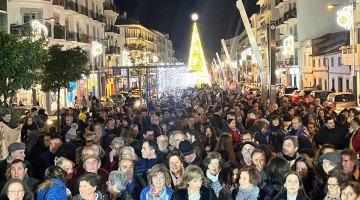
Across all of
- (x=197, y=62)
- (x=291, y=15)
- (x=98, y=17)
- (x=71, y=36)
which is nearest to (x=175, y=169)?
(x=71, y=36)

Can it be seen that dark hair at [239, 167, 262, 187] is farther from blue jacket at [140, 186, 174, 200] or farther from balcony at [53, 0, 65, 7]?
balcony at [53, 0, 65, 7]

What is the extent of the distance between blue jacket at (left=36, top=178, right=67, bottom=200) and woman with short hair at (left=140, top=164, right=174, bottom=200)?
3.06ft

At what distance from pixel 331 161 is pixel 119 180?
271cm

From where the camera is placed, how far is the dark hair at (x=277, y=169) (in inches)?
293

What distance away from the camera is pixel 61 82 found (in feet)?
95.7

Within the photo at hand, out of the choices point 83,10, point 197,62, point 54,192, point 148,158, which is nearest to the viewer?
point 54,192

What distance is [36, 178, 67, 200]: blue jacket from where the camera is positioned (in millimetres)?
6578

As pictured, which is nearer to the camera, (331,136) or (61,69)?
(331,136)

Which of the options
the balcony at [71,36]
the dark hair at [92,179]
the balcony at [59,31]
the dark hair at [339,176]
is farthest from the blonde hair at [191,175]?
the balcony at [71,36]

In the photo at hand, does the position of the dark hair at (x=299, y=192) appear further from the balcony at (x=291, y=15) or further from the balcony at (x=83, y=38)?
the balcony at (x=291, y=15)

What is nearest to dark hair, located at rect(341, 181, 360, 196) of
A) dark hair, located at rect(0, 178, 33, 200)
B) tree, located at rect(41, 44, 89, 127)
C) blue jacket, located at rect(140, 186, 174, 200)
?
blue jacket, located at rect(140, 186, 174, 200)

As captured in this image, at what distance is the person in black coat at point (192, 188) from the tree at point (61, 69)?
22.5m

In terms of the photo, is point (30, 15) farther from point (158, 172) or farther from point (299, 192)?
point (299, 192)

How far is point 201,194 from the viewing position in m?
7.00
